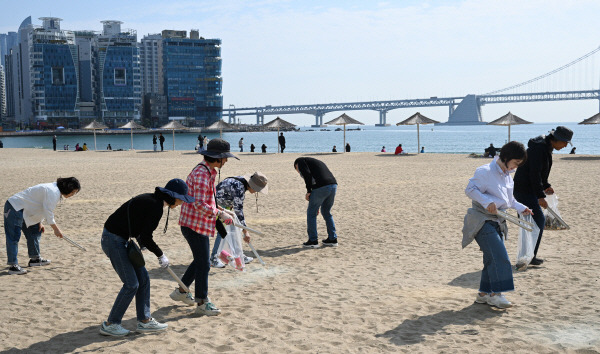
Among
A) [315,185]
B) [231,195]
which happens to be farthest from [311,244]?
[231,195]

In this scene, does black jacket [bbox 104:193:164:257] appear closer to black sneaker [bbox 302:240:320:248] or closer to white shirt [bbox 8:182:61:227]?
white shirt [bbox 8:182:61:227]

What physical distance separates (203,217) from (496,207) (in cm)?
246

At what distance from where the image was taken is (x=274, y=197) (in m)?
13.2

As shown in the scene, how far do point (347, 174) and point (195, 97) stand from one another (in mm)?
145956

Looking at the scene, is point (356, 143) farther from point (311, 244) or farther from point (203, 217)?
point (203, 217)

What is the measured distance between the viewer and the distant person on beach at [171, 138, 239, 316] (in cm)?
489

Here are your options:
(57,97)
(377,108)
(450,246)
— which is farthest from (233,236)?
(57,97)

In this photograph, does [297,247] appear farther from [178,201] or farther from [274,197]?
[274,197]

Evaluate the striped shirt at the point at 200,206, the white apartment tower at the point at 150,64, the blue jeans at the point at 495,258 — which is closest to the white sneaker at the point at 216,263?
the striped shirt at the point at 200,206

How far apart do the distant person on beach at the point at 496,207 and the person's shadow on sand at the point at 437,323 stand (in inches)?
9.3

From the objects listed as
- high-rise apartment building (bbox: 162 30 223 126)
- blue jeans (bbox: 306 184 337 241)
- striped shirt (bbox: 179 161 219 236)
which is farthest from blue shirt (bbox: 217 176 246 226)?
high-rise apartment building (bbox: 162 30 223 126)

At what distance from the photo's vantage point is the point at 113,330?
4.52 meters

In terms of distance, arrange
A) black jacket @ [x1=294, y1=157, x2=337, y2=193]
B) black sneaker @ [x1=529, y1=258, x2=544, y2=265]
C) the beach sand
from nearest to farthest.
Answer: the beach sand → black sneaker @ [x1=529, y1=258, x2=544, y2=265] → black jacket @ [x1=294, y1=157, x2=337, y2=193]

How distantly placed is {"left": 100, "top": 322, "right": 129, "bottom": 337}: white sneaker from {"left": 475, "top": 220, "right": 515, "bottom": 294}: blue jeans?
3.06 m
